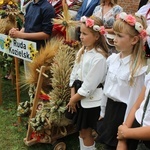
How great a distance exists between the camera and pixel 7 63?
3744 millimetres

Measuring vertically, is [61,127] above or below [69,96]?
below

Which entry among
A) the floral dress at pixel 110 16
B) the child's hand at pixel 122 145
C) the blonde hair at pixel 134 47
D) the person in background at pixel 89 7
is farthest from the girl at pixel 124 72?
the person in background at pixel 89 7

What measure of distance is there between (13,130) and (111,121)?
1.65 metres

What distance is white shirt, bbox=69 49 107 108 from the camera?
2205 mm

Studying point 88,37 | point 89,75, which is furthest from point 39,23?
point 89,75

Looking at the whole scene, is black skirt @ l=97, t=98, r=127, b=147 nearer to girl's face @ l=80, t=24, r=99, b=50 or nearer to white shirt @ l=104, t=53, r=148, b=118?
white shirt @ l=104, t=53, r=148, b=118

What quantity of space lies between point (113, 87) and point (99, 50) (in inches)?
16.6

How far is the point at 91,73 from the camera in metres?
2.20

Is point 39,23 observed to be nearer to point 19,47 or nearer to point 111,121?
point 19,47

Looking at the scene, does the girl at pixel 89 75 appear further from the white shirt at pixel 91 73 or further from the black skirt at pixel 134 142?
the black skirt at pixel 134 142

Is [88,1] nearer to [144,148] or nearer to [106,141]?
[106,141]

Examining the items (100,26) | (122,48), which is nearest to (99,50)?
(100,26)

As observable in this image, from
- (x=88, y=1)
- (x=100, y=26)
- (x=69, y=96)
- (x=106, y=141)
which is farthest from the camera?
(x=88, y=1)

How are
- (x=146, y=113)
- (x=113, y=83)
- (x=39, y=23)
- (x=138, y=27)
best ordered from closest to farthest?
1. (x=146, y=113)
2. (x=138, y=27)
3. (x=113, y=83)
4. (x=39, y=23)
